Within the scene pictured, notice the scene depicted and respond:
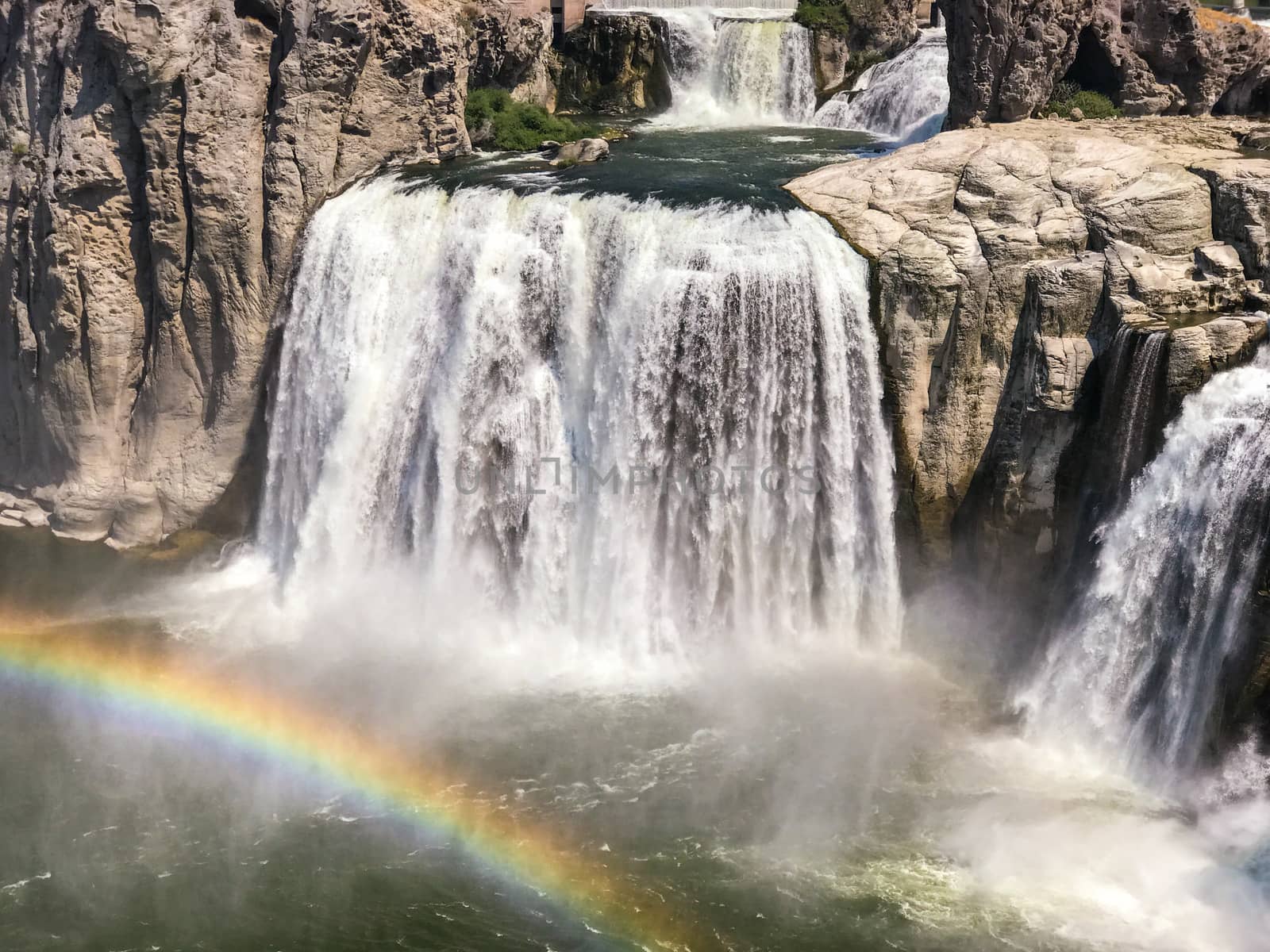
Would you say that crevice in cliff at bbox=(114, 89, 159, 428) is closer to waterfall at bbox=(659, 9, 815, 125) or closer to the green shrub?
waterfall at bbox=(659, 9, 815, 125)

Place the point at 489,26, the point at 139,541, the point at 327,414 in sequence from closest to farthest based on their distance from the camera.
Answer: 1. the point at 327,414
2. the point at 139,541
3. the point at 489,26

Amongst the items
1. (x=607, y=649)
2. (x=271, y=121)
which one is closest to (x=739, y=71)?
(x=271, y=121)

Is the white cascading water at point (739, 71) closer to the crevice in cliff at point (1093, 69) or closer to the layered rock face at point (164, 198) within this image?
the crevice in cliff at point (1093, 69)

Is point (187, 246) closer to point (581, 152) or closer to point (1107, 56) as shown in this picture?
point (581, 152)

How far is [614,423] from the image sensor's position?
19.2m

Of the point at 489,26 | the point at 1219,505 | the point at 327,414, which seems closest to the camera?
the point at 1219,505

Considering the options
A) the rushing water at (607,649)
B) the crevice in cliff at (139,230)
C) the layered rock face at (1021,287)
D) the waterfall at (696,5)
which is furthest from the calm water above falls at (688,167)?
the waterfall at (696,5)

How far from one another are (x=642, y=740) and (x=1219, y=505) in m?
7.86

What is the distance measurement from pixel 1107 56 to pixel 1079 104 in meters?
1.11

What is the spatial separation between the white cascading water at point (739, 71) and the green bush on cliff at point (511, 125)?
3726mm

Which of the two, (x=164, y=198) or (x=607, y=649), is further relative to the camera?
(x=164, y=198)

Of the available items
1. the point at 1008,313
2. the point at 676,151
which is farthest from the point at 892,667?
the point at 676,151

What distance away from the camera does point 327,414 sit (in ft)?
70.0

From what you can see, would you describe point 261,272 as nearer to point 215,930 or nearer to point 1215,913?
point 215,930
